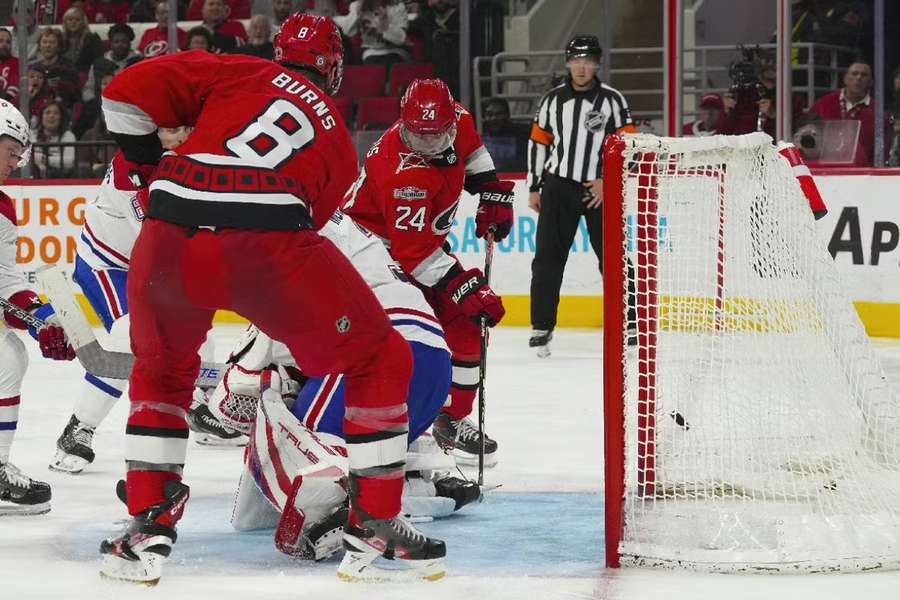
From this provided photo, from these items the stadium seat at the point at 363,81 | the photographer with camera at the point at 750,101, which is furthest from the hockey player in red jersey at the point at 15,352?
the stadium seat at the point at 363,81

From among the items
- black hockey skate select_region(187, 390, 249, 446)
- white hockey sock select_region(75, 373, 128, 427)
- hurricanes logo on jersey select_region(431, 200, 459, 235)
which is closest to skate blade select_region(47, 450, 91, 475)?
white hockey sock select_region(75, 373, 128, 427)

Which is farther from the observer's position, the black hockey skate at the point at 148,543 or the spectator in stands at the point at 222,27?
the spectator in stands at the point at 222,27

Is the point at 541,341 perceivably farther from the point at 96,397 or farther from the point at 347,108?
the point at 96,397

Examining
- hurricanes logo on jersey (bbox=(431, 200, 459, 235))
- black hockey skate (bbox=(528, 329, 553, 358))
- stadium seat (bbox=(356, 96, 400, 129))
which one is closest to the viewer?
hurricanes logo on jersey (bbox=(431, 200, 459, 235))

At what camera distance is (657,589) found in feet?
9.13

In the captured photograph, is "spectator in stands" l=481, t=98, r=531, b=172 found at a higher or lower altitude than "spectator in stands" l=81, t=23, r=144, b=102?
→ lower

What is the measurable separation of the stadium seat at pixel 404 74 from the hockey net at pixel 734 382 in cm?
564

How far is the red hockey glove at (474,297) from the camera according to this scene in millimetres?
4039

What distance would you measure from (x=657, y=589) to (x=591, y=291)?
5062 millimetres

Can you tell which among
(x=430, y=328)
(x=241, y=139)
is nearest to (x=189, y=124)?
(x=241, y=139)

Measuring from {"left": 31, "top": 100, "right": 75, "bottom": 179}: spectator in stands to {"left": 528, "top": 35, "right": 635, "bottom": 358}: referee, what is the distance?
9.50 ft

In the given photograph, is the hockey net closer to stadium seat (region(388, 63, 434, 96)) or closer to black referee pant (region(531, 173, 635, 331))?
black referee pant (region(531, 173, 635, 331))

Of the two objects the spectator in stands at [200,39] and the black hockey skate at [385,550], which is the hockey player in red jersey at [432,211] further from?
the spectator in stands at [200,39]

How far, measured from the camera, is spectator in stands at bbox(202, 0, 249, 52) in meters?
9.48
